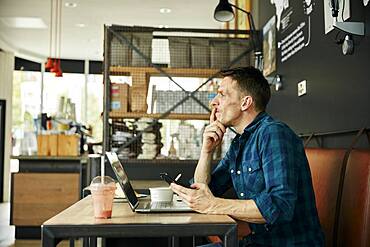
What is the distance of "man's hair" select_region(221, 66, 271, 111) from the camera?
1.93 metres

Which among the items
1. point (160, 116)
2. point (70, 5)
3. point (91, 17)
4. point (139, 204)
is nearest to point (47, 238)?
point (139, 204)

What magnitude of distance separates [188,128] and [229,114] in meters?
2.97

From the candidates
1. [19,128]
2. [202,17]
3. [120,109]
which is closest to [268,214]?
[120,109]

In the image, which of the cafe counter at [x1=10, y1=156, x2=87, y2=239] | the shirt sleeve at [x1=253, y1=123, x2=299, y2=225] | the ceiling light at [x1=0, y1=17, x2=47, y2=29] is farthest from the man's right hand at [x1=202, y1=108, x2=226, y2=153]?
the ceiling light at [x1=0, y1=17, x2=47, y2=29]

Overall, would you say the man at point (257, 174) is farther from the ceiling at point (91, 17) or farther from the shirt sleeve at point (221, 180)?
the ceiling at point (91, 17)

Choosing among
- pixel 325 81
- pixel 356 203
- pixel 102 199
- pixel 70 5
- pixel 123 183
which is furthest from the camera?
pixel 70 5

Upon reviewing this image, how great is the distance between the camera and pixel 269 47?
168 inches

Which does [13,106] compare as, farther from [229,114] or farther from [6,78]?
[229,114]

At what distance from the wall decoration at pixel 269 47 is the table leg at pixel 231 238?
286 centimetres

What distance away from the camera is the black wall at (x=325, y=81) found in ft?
7.57

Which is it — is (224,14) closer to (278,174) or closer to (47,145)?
(47,145)

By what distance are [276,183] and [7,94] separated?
1043 cm

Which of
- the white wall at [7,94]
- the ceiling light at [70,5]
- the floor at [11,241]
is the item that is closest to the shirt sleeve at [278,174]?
Answer: the floor at [11,241]

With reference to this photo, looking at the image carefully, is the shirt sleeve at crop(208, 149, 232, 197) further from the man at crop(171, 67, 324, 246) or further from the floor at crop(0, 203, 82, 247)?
the floor at crop(0, 203, 82, 247)
